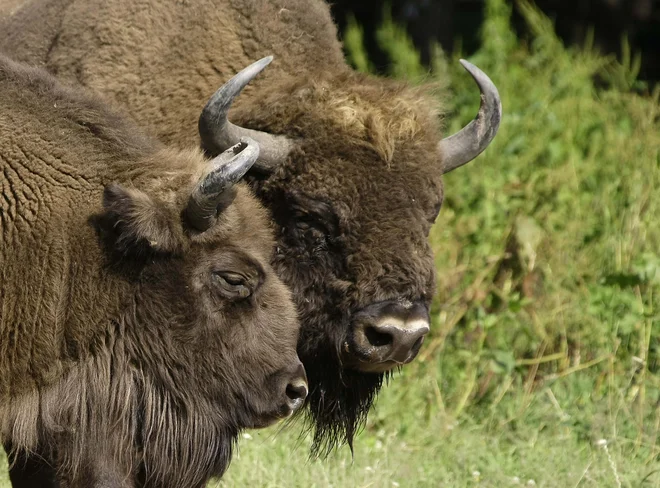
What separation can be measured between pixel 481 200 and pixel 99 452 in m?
4.28

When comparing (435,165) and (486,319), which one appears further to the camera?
(486,319)

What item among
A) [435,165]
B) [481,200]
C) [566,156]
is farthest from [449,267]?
[435,165]

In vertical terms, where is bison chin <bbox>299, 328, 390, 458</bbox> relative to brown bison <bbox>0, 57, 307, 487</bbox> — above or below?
below

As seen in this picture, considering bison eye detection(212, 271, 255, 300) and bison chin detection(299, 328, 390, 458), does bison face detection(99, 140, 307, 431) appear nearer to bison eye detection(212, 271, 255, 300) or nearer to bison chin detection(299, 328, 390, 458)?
bison eye detection(212, 271, 255, 300)

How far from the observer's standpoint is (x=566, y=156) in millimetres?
8461

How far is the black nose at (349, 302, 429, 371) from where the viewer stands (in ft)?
16.4

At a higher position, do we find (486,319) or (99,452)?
(99,452)

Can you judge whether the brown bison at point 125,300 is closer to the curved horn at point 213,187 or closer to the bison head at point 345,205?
the curved horn at point 213,187

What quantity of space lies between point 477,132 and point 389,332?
1316mm

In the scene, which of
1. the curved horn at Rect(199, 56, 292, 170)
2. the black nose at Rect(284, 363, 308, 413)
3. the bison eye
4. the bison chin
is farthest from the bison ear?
the bison chin

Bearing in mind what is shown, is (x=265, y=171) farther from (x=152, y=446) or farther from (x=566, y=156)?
(x=566, y=156)

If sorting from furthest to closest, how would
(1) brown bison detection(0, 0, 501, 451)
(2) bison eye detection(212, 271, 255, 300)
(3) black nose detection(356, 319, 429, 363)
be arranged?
(1) brown bison detection(0, 0, 501, 451)
(3) black nose detection(356, 319, 429, 363)
(2) bison eye detection(212, 271, 255, 300)

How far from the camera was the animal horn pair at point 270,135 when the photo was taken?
510cm

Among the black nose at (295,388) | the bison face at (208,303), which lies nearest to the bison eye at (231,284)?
the bison face at (208,303)
